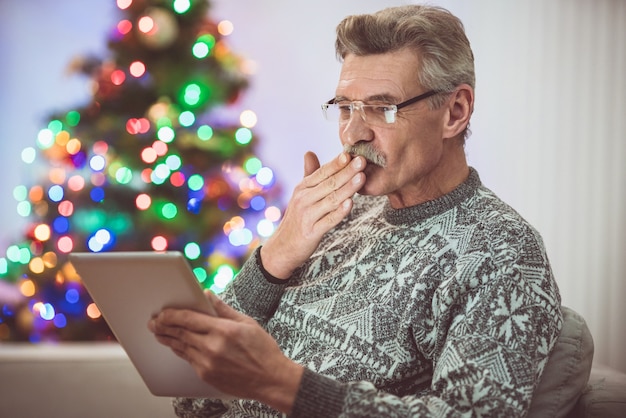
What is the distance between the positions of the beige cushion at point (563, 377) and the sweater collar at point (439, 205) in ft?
1.11

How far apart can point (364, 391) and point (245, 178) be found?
206cm

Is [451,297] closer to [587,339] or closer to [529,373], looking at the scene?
[529,373]

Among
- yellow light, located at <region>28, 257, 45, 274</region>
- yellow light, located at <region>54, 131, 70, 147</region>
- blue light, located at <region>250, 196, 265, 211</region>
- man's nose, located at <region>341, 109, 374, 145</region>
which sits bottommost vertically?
yellow light, located at <region>28, 257, 45, 274</region>

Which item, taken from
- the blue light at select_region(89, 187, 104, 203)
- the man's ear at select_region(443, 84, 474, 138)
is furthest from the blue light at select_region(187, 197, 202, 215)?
the man's ear at select_region(443, 84, 474, 138)

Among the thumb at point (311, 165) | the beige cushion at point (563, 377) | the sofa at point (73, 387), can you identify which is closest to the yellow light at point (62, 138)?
the sofa at point (73, 387)

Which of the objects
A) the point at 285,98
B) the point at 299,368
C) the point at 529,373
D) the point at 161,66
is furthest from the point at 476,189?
the point at 285,98

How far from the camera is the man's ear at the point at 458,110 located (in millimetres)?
1590

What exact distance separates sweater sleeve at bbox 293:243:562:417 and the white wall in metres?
2.12

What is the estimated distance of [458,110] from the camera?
5.26 ft

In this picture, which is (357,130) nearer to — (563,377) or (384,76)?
(384,76)

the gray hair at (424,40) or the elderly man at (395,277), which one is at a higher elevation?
the gray hair at (424,40)

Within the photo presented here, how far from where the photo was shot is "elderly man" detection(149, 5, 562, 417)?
1.20 m

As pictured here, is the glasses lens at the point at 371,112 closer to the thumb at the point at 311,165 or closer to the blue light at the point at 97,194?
the thumb at the point at 311,165

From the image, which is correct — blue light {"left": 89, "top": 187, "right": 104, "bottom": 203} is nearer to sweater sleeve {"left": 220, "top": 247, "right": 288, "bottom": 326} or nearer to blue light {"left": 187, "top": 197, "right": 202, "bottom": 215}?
blue light {"left": 187, "top": 197, "right": 202, "bottom": 215}
